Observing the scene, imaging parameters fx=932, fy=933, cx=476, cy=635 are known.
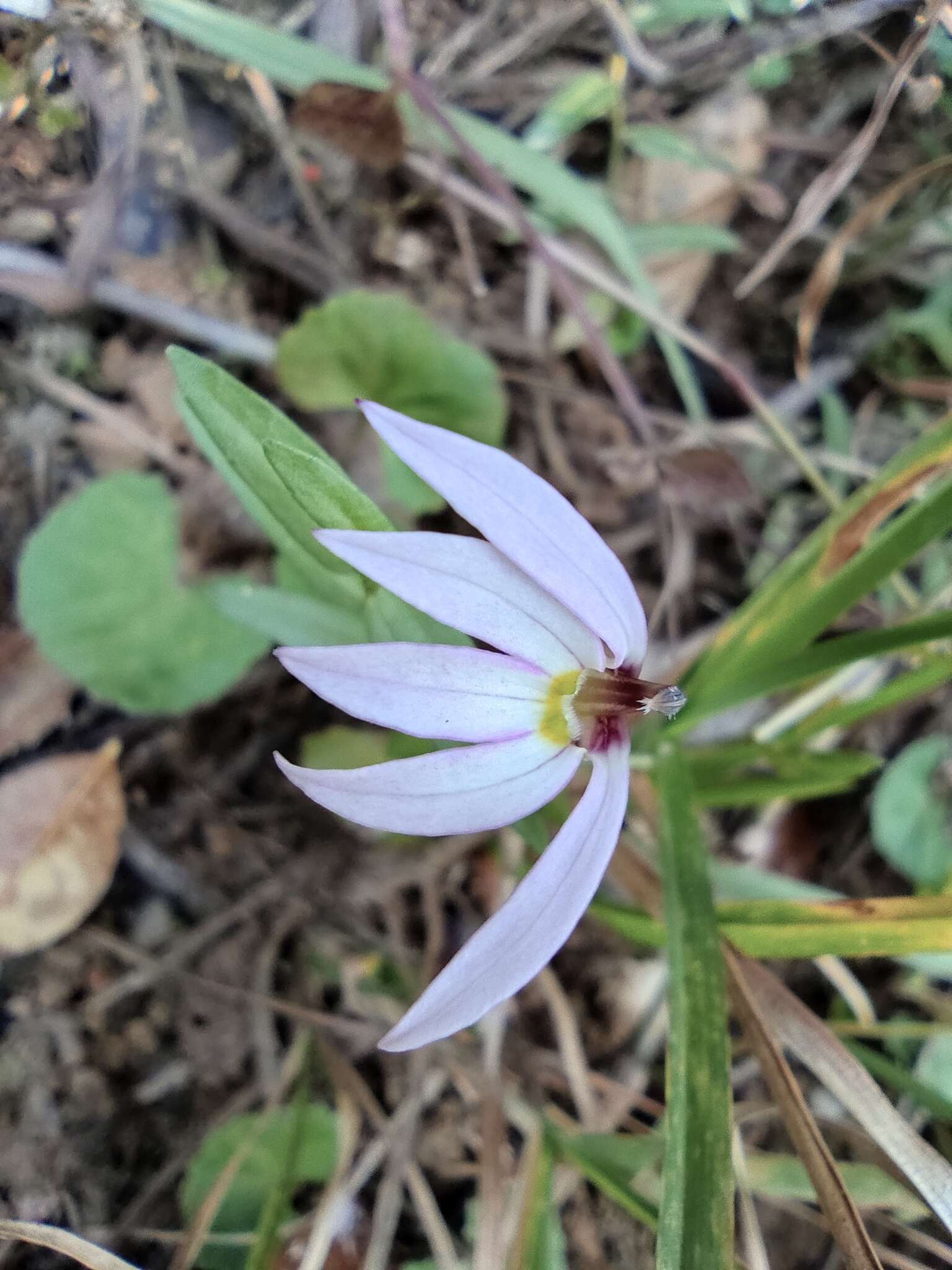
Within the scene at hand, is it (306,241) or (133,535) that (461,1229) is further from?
(306,241)

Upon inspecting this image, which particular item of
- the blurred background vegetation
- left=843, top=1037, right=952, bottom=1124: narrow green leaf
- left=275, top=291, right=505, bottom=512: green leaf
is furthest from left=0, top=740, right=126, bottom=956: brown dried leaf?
left=843, top=1037, right=952, bottom=1124: narrow green leaf

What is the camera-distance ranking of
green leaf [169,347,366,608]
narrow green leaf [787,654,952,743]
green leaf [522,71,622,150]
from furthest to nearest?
1. green leaf [522,71,622,150]
2. narrow green leaf [787,654,952,743]
3. green leaf [169,347,366,608]

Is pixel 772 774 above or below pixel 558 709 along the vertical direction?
above

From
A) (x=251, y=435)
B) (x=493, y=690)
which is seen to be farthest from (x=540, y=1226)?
(x=251, y=435)

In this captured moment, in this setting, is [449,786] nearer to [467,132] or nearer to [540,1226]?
[540,1226]

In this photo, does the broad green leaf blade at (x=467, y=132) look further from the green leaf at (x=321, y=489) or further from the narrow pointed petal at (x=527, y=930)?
the narrow pointed petal at (x=527, y=930)

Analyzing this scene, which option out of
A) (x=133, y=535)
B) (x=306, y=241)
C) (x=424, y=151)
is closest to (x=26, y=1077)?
(x=133, y=535)

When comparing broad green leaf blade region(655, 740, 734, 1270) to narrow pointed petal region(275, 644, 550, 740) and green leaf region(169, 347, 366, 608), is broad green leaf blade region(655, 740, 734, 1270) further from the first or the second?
green leaf region(169, 347, 366, 608)
